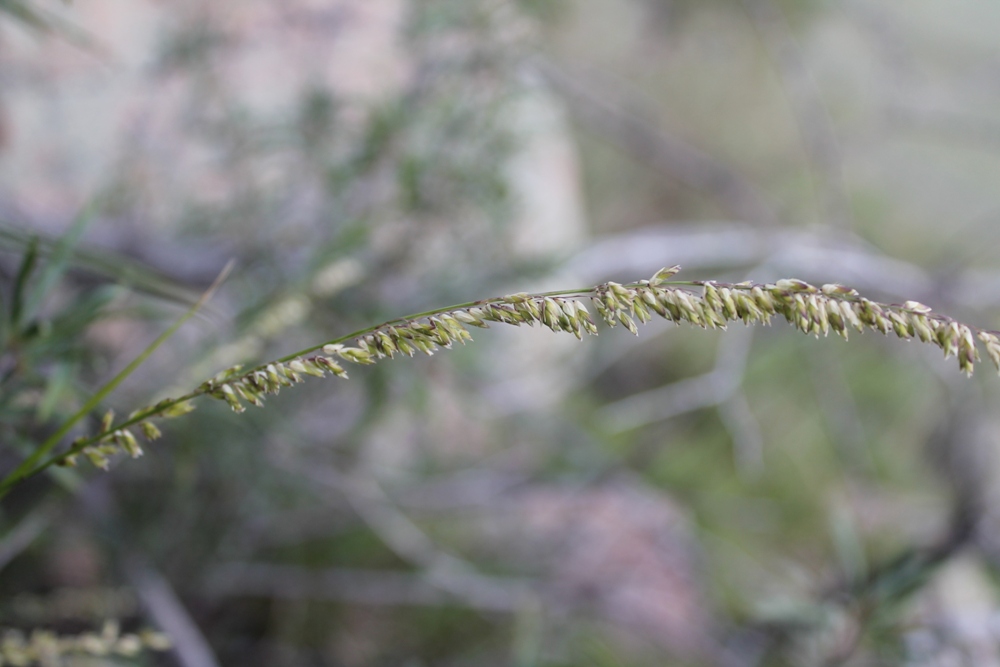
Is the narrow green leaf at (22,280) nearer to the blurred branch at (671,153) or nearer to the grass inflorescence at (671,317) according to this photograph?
the grass inflorescence at (671,317)

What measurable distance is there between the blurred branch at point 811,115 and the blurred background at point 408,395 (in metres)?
0.05

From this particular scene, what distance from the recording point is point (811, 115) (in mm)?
2764

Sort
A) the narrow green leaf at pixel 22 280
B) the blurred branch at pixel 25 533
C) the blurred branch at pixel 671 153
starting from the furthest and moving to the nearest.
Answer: the blurred branch at pixel 671 153, the blurred branch at pixel 25 533, the narrow green leaf at pixel 22 280

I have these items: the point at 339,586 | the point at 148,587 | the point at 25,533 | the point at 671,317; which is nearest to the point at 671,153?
the point at 339,586

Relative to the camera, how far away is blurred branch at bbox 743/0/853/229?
94.7 inches

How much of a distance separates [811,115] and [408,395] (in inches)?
83.1

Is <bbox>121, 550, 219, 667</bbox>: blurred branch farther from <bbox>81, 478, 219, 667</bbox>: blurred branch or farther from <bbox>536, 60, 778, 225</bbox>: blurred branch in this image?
<bbox>536, 60, 778, 225</bbox>: blurred branch

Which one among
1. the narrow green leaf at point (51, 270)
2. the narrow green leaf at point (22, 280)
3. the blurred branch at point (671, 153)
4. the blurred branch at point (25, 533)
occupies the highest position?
the blurred branch at point (671, 153)

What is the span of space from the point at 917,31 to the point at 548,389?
3.62 meters

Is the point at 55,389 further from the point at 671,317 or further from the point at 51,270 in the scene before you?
the point at 671,317

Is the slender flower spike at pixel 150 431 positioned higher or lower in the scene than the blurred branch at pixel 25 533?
lower

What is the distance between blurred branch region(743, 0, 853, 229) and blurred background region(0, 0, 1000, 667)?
0.05 metres

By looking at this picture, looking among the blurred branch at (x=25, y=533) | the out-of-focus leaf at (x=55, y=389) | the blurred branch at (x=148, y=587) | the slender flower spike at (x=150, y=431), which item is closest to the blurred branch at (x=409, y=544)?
the blurred branch at (x=148, y=587)

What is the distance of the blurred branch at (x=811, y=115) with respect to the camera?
2.41m
